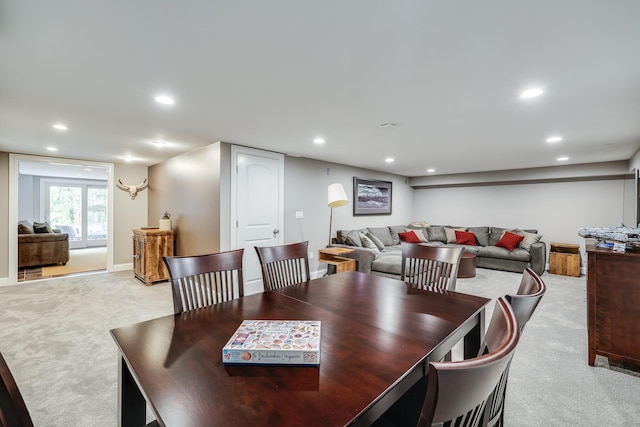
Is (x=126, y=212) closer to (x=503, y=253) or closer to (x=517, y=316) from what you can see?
(x=517, y=316)

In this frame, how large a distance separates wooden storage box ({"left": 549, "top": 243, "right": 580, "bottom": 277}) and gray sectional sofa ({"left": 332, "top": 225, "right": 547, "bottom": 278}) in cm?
15

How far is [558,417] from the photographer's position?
1.75 meters

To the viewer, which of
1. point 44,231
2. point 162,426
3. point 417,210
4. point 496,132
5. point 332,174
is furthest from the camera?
point 417,210

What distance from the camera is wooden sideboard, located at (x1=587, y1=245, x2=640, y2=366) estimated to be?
7.17 ft

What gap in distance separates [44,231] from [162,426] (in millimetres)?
7926

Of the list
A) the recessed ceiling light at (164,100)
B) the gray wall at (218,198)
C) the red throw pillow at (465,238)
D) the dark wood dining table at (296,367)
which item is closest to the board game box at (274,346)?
the dark wood dining table at (296,367)

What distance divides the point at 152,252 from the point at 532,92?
208 inches

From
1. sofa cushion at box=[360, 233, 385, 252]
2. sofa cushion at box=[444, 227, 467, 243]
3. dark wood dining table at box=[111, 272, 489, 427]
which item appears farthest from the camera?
sofa cushion at box=[444, 227, 467, 243]

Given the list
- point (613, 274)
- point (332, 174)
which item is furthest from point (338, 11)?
point (332, 174)

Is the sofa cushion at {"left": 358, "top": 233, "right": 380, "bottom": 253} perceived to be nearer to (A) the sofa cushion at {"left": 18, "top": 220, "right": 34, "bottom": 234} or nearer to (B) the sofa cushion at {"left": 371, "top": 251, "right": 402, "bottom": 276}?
(B) the sofa cushion at {"left": 371, "top": 251, "right": 402, "bottom": 276}

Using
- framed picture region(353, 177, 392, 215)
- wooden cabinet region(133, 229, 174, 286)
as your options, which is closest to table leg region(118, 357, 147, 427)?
wooden cabinet region(133, 229, 174, 286)

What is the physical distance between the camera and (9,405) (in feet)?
1.98

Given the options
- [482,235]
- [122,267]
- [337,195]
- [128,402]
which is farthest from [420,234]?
[128,402]

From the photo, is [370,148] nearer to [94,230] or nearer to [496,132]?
[496,132]
